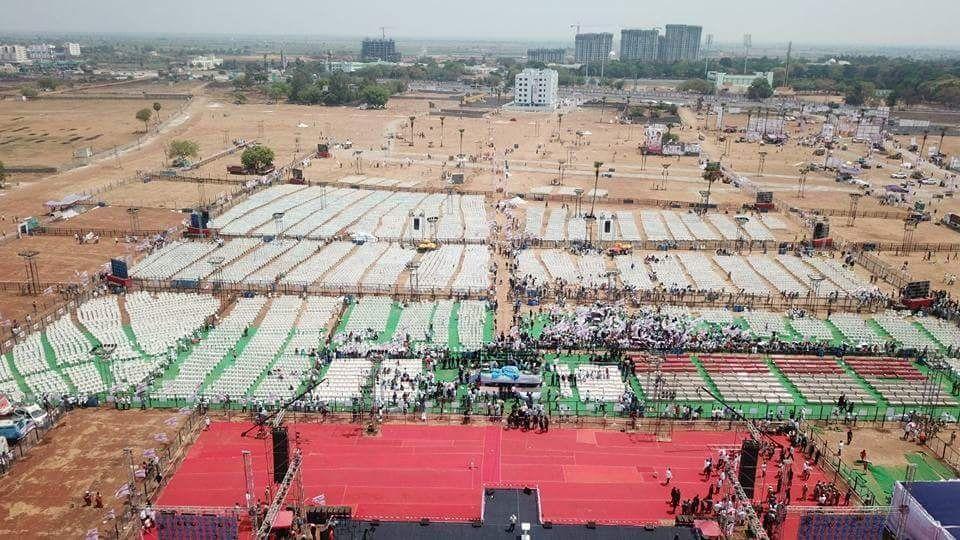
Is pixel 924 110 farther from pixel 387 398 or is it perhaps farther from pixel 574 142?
pixel 387 398

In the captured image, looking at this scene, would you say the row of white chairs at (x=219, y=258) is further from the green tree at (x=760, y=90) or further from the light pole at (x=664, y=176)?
the green tree at (x=760, y=90)

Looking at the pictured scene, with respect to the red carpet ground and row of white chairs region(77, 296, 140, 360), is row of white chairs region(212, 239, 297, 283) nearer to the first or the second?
row of white chairs region(77, 296, 140, 360)

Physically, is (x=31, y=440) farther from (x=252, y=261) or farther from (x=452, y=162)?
(x=452, y=162)

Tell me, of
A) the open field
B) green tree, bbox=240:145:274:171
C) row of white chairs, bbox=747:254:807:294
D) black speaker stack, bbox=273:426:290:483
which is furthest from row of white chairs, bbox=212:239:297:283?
the open field

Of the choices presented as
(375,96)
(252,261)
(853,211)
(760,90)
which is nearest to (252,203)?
(252,261)

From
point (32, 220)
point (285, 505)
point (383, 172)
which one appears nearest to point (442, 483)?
point (285, 505)

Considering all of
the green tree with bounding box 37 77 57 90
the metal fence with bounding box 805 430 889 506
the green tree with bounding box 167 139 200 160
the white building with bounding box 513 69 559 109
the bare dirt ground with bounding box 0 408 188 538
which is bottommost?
the bare dirt ground with bounding box 0 408 188 538
